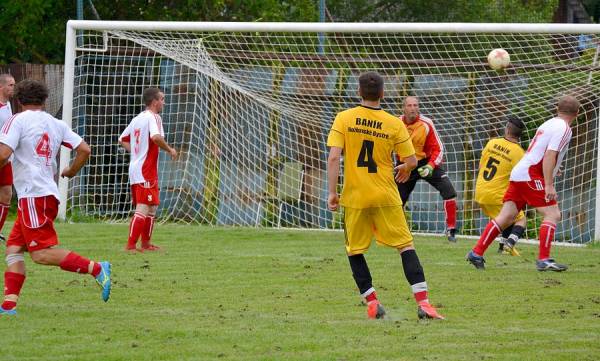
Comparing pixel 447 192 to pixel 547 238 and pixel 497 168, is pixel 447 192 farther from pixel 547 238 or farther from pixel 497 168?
pixel 547 238

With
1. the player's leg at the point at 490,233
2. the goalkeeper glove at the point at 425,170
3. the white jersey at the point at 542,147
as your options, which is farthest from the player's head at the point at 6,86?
the white jersey at the point at 542,147

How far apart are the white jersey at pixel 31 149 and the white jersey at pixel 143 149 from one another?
155 inches

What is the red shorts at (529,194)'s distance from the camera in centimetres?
1116

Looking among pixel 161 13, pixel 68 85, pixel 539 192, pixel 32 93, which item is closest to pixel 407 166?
pixel 32 93

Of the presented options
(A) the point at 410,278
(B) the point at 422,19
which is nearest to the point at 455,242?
(A) the point at 410,278

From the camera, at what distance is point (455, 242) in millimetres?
13992

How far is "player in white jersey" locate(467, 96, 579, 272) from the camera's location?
424 inches

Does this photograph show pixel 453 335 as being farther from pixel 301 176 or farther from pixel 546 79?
pixel 301 176

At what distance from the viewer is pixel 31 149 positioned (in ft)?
26.7

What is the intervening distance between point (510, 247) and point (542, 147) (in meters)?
1.99

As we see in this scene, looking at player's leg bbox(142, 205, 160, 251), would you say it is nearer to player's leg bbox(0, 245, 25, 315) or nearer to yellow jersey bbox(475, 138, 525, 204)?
yellow jersey bbox(475, 138, 525, 204)

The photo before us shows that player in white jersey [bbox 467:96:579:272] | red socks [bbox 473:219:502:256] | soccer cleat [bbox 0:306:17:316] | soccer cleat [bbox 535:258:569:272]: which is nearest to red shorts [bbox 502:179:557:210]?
player in white jersey [bbox 467:96:579:272]

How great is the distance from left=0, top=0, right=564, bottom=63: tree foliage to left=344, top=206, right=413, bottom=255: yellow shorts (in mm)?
12177

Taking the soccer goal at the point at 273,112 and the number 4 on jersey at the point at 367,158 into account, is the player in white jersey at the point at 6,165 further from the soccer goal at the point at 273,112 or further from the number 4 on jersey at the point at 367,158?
the number 4 on jersey at the point at 367,158
